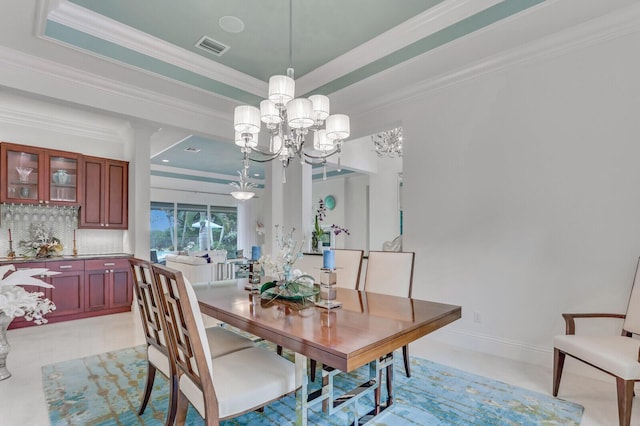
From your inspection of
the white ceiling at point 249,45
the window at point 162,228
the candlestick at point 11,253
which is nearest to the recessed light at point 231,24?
the white ceiling at point 249,45

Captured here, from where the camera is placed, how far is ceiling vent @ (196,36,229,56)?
9.73ft

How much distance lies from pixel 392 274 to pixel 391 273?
1 centimetres

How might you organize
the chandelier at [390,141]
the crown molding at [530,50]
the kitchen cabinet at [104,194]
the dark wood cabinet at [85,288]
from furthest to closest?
1. the chandelier at [390,141]
2. the kitchen cabinet at [104,194]
3. the dark wood cabinet at [85,288]
4. the crown molding at [530,50]

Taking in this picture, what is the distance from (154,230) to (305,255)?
292 inches

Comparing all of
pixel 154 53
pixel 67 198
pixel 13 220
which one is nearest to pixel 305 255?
pixel 154 53

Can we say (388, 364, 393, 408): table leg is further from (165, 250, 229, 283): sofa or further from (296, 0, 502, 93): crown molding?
(165, 250, 229, 283): sofa

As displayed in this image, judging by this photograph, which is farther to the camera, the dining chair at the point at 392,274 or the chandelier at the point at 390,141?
the chandelier at the point at 390,141

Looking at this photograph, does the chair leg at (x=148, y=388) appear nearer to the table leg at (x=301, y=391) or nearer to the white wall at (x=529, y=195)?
the table leg at (x=301, y=391)

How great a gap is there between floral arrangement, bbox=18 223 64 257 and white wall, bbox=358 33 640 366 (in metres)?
4.89

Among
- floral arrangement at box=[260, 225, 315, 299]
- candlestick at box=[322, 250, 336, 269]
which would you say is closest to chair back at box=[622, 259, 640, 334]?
candlestick at box=[322, 250, 336, 269]

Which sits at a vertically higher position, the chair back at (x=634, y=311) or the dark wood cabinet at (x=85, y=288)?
the chair back at (x=634, y=311)

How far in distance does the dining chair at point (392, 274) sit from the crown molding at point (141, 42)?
2475 millimetres

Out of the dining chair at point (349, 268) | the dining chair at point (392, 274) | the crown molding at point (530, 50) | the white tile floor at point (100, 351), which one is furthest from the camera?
the dining chair at point (349, 268)

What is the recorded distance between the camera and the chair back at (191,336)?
139cm
